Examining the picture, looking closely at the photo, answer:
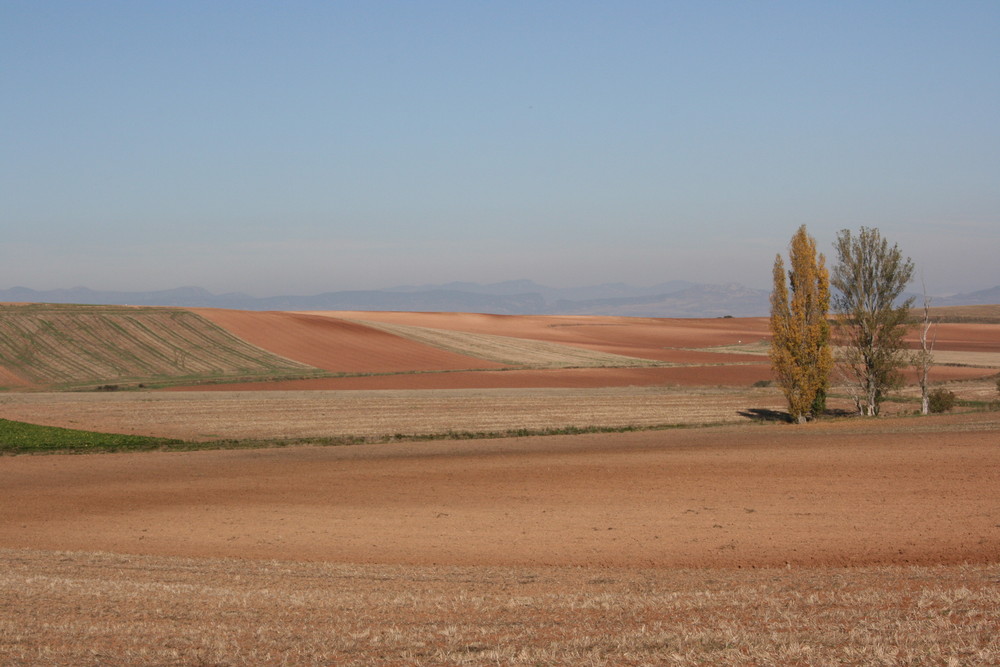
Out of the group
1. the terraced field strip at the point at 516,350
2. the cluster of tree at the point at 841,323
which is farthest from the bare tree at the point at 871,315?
the terraced field strip at the point at 516,350

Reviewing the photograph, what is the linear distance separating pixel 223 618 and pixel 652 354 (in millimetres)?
80392

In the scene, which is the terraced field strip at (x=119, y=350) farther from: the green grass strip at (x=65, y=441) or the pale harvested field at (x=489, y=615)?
the pale harvested field at (x=489, y=615)

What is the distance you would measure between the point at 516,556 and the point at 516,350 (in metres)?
71.1

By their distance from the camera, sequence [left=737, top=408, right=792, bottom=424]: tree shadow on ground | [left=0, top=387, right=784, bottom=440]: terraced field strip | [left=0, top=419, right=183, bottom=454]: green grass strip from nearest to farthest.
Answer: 1. [left=0, top=419, right=183, bottom=454]: green grass strip
2. [left=0, top=387, right=784, bottom=440]: terraced field strip
3. [left=737, top=408, right=792, bottom=424]: tree shadow on ground

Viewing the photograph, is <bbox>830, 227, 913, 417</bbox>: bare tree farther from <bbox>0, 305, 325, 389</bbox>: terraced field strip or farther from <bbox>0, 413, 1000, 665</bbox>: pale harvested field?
<bbox>0, 305, 325, 389</bbox>: terraced field strip

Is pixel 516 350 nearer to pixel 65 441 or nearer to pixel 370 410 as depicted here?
pixel 370 410

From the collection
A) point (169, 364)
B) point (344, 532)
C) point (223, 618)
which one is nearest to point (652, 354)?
point (169, 364)

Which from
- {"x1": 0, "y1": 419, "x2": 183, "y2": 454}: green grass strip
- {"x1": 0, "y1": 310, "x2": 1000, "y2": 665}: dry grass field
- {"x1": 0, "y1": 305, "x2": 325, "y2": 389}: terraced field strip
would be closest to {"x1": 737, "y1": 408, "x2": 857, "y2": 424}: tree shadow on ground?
{"x1": 0, "y1": 310, "x2": 1000, "y2": 665}: dry grass field

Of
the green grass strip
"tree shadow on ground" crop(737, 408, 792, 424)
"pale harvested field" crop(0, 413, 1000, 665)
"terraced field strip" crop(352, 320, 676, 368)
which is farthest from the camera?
"terraced field strip" crop(352, 320, 676, 368)

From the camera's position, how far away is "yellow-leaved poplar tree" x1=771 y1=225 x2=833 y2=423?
4103 cm

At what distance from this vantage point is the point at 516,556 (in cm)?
1612

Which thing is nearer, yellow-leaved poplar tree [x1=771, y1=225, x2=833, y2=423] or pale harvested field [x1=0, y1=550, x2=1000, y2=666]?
pale harvested field [x1=0, y1=550, x2=1000, y2=666]

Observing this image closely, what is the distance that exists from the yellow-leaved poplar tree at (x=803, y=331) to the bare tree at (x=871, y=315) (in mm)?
2252

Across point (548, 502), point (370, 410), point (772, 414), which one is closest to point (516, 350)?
point (370, 410)
